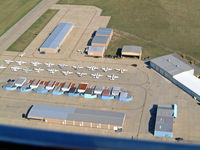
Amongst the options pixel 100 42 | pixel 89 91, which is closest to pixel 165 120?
pixel 89 91

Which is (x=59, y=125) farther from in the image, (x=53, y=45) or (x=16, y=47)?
(x=16, y=47)

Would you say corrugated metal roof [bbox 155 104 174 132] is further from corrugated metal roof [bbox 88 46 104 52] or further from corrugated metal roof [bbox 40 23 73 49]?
corrugated metal roof [bbox 40 23 73 49]

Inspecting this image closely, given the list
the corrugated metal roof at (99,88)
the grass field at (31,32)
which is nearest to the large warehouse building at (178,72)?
the corrugated metal roof at (99,88)

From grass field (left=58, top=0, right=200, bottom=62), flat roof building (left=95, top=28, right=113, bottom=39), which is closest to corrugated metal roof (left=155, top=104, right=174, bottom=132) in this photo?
grass field (left=58, top=0, right=200, bottom=62)

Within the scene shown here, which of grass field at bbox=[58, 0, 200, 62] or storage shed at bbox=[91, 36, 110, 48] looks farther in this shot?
grass field at bbox=[58, 0, 200, 62]

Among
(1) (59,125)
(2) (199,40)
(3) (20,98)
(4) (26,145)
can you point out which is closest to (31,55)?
(3) (20,98)
